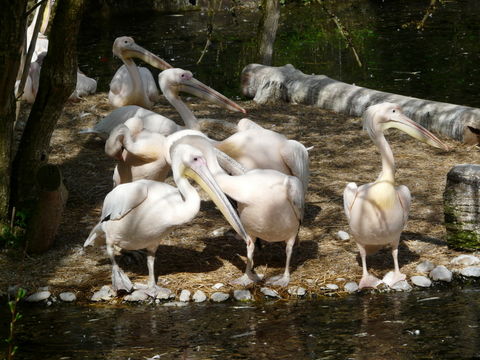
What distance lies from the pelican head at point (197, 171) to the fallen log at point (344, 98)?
3.32 metres

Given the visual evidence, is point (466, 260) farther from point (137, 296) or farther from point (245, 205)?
point (137, 296)

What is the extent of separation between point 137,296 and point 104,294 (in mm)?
198

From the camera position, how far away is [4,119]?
499 centimetres

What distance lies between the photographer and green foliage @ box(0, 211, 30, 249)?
5094mm

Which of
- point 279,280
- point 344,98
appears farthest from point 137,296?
point 344,98

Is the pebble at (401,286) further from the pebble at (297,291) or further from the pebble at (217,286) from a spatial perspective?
the pebble at (217,286)

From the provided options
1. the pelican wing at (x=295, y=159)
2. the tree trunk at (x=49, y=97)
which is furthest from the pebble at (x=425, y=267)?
the tree trunk at (x=49, y=97)

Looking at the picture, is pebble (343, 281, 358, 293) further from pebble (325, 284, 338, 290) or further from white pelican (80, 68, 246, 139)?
white pelican (80, 68, 246, 139)

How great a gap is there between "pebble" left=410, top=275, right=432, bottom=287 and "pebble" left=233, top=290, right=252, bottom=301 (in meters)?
0.93

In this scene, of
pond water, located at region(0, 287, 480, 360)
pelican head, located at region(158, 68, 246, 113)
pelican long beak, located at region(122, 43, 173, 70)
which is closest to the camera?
pond water, located at region(0, 287, 480, 360)

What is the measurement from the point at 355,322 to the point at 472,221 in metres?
1.19

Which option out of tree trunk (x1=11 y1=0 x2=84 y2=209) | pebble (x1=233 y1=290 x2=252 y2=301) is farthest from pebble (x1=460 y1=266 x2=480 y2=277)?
tree trunk (x1=11 y1=0 x2=84 y2=209)

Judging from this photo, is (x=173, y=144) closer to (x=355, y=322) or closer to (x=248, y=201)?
(x=248, y=201)

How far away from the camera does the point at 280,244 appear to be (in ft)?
17.9
